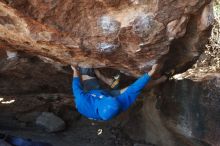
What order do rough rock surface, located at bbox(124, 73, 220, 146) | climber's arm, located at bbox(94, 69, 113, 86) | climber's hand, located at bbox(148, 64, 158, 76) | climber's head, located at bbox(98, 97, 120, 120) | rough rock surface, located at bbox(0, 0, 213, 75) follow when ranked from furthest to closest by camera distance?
climber's arm, located at bbox(94, 69, 113, 86), rough rock surface, located at bbox(124, 73, 220, 146), climber's hand, located at bbox(148, 64, 158, 76), climber's head, located at bbox(98, 97, 120, 120), rough rock surface, located at bbox(0, 0, 213, 75)

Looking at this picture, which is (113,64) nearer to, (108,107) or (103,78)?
(103,78)

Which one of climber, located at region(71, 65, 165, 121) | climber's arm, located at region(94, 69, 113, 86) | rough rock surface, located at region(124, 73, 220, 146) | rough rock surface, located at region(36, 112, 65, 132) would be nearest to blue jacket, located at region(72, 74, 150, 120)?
climber, located at region(71, 65, 165, 121)

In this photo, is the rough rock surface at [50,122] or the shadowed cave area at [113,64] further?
the rough rock surface at [50,122]

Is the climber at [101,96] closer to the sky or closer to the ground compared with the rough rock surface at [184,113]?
closer to the sky

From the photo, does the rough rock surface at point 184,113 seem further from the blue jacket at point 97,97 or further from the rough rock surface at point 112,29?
the blue jacket at point 97,97

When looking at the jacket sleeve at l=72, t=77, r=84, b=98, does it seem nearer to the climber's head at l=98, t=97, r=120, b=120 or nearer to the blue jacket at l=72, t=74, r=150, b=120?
the blue jacket at l=72, t=74, r=150, b=120

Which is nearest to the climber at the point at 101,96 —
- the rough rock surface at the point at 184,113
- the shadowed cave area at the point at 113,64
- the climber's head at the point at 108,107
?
the climber's head at the point at 108,107

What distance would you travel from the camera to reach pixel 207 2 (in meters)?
3.22

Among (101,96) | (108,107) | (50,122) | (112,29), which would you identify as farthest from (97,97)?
(50,122)

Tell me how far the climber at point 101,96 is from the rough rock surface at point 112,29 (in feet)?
0.70

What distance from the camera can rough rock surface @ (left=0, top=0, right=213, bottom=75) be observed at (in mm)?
3211

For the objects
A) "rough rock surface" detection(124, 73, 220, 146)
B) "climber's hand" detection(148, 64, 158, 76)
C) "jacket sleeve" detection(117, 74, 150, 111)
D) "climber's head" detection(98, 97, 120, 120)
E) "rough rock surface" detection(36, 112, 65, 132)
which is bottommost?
"rough rock surface" detection(36, 112, 65, 132)

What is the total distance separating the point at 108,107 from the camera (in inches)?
139

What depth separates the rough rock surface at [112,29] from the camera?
3211 millimetres
